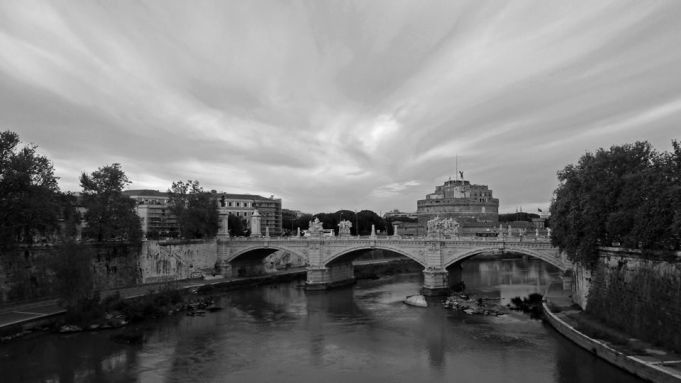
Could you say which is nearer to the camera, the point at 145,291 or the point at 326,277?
the point at 145,291

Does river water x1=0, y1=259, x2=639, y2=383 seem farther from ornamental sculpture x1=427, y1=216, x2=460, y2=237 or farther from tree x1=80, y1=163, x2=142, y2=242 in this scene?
tree x1=80, y1=163, x2=142, y2=242

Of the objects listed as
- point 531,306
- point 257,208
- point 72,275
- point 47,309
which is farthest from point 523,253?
point 257,208

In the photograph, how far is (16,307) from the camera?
103 feet

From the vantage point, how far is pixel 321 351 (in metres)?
25.0

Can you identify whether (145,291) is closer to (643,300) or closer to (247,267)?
(247,267)

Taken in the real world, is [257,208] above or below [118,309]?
above

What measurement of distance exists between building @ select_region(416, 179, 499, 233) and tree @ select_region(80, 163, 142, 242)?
2162 inches

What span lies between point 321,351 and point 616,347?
12.6 metres

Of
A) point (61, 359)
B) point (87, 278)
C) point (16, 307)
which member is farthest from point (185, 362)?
point (16, 307)

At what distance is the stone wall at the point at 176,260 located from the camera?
149ft

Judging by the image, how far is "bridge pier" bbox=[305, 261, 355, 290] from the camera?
4725 cm

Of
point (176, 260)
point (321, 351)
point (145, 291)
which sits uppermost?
point (176, 260)

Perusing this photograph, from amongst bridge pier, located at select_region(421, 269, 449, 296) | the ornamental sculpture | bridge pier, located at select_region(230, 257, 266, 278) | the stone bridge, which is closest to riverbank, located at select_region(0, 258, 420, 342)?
bridge pier, located at select_region(230, 257, 266, 278)

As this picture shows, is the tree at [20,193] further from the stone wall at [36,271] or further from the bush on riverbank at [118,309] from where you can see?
the bush on riverbank at [118,309]
